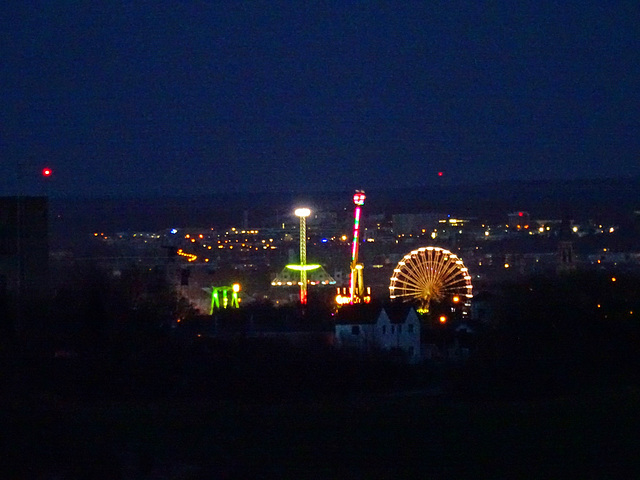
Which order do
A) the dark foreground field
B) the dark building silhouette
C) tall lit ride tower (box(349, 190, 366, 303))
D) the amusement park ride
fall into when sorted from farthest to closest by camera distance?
tall lit ride tower (box(349, 190, 366, 303)) → the amusement park ride → the dark building silhouette → the dark foreground field

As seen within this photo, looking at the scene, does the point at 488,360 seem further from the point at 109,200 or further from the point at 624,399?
the point at 109,200

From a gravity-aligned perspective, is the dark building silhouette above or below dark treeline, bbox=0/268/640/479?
above

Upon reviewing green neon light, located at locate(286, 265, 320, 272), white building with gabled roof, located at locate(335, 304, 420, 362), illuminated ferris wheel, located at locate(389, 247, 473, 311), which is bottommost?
white building with gabled roof, located at locate(335, 304, 420, 362)

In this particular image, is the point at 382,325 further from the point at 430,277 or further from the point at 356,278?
the point at 356,278

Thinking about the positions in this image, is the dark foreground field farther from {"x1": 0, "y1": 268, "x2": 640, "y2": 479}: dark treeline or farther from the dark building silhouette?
the dark building silhouette

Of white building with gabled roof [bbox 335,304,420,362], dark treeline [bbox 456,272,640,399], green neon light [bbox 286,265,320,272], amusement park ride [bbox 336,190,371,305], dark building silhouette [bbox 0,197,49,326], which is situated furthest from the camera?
green neon light [bbox 286,265,320,272]

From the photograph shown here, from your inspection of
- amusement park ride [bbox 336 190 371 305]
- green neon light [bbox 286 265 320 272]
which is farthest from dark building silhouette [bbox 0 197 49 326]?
green neon light [bbox 286 265 320 272]
